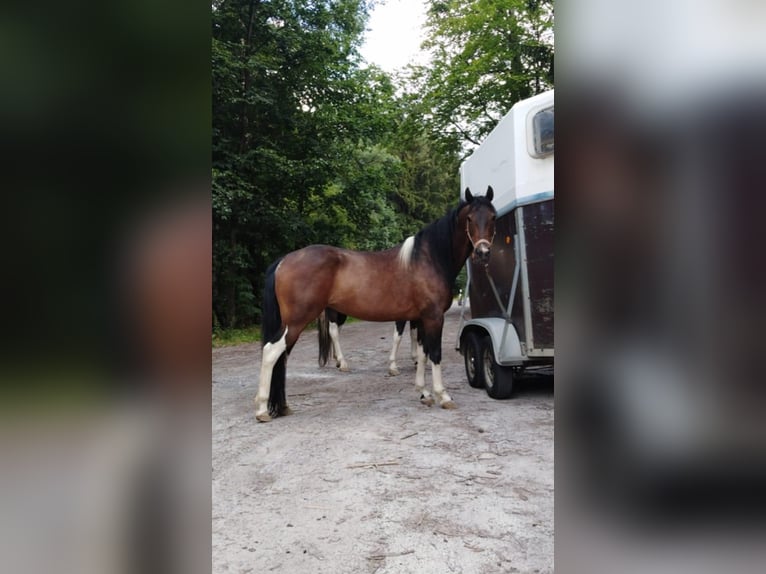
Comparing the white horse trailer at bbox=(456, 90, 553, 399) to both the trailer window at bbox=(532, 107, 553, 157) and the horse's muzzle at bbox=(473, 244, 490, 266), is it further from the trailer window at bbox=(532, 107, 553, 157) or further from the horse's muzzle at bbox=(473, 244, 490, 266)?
the horse's muzzle at bbox=(473, 244, 490, 266)

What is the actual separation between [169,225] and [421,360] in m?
4.38

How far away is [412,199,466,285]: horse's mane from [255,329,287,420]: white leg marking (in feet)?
5.10

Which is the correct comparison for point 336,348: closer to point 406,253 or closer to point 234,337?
point 406,253

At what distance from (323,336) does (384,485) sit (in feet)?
11.1

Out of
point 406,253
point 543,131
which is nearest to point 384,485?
point 406,253

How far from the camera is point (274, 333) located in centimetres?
416

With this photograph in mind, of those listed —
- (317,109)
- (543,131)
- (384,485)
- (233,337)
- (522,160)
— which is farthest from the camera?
(317,109)

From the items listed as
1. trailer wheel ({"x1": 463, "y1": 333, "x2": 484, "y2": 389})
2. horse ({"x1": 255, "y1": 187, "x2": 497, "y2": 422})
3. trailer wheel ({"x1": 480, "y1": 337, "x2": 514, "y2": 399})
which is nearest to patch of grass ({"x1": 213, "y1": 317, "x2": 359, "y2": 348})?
trailer wheel ({"x1": 463, "y1": 333, "x2": 484, "y2": 389})

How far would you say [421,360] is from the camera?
4.73 metres

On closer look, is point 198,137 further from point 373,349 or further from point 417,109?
point 417,109

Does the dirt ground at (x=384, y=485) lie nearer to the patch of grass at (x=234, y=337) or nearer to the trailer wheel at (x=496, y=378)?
the trailer wheel at (x=496, y=378)

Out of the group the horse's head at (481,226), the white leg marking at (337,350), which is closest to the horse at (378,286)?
the horse's head at (481,226)

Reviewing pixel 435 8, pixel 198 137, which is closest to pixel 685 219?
pixel 198 137

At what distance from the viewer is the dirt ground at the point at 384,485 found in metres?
1.85
